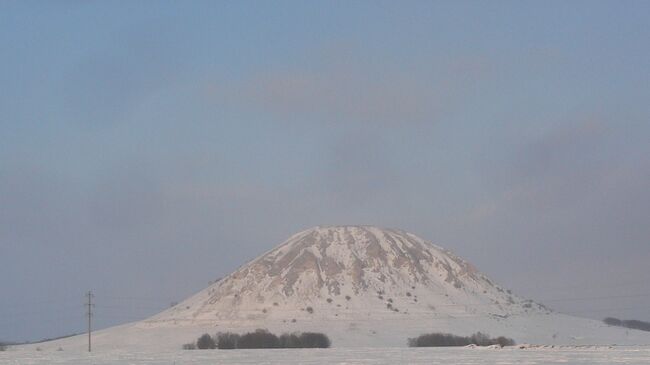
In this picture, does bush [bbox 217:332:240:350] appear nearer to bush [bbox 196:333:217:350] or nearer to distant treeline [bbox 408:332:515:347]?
bush [bbox 196:333:217:350]

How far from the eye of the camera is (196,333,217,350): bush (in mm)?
125994

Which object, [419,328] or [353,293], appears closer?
[419,328]

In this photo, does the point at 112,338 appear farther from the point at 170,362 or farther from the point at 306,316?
the point at 170,362

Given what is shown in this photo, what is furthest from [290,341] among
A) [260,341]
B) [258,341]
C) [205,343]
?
[205,343]

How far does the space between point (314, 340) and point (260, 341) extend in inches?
255

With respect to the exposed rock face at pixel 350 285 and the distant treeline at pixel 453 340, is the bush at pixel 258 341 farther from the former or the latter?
the distant treeline at pixel 453 340

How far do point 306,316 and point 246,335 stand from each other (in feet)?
58.8

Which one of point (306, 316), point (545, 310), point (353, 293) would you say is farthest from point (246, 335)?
point (545, 310)

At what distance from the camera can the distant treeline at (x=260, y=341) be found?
12612 centimetres

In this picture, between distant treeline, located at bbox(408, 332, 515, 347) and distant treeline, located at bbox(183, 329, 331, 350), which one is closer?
distant treeline, located at bbox(408, 332, 515, 347)

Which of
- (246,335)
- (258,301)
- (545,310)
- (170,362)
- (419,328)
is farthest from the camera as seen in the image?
(545,310)

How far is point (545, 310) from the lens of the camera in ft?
535

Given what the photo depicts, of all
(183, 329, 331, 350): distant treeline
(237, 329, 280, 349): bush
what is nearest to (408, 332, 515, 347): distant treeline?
(183, 329, 331, 350): distant treeline

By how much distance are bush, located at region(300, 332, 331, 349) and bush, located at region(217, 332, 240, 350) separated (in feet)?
26.1
